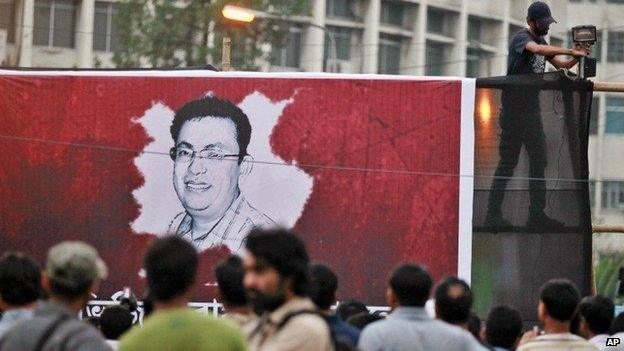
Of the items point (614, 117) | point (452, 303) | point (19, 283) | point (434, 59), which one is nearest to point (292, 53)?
Result: point (434, 59)

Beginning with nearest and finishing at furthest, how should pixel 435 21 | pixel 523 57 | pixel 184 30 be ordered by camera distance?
pixel 523 57, pixel 184 30, pixel 435 21

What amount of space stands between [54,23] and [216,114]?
34.0 meters

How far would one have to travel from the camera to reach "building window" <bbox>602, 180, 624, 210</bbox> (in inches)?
2253

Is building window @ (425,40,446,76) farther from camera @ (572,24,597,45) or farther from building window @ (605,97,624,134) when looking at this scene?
camera @ (572,24,597,45)

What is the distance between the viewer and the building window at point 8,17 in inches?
1775

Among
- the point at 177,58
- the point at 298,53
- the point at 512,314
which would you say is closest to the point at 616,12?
the point at 298,53

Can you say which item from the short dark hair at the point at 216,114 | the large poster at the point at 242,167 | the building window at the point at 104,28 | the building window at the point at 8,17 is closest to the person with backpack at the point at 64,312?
the large poster at the point at 242,167

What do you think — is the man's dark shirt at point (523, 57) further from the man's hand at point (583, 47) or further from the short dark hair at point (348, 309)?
the short dark hair at point (348, 309)

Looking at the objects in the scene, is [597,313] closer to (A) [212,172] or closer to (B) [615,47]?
(A) [212,172]

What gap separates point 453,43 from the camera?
59.5m

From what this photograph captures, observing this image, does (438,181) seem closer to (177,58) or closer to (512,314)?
(512,314)

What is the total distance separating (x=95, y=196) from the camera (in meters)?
15.0

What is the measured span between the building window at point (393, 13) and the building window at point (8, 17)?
15.8m

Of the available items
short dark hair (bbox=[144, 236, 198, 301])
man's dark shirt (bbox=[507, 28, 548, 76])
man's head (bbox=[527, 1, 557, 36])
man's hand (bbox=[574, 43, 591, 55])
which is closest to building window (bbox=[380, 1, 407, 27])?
man's dark shirt (bbox=[507, 28, 548, 76])
